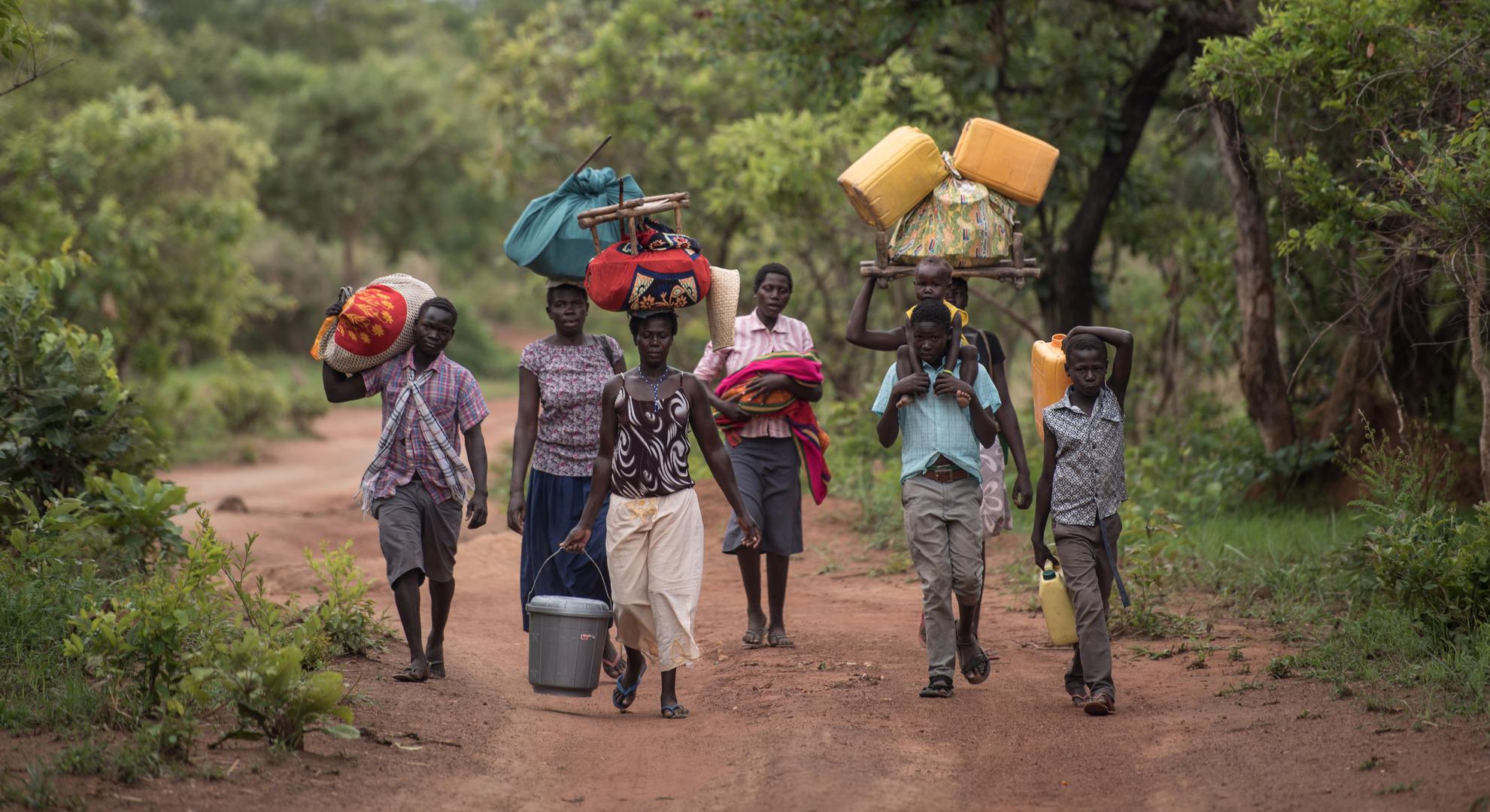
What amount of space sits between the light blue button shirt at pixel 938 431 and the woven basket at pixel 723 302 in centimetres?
83

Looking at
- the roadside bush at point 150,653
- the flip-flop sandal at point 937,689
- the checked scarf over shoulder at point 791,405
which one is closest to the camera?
the roadside bush at point 150,653

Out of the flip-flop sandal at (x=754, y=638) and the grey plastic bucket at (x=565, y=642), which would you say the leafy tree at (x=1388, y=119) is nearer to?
the flip-flop sandal at (x=754, y=638)

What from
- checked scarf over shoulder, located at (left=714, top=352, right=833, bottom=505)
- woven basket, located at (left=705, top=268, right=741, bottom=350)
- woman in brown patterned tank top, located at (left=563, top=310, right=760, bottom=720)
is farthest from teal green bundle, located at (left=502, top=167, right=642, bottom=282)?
checked scarf over shoulder, located at (left=714, top=352, right=833, bottom=505)

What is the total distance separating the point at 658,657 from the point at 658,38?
38.0 feet

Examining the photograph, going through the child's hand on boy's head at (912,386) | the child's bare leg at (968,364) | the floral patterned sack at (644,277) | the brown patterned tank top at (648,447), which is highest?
the floral patterned sack at (644,277)

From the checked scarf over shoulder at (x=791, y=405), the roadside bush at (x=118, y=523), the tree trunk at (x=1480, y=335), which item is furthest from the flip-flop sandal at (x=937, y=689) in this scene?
the roadside bush at (x=118, y=523)

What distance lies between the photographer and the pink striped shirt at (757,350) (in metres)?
6.79

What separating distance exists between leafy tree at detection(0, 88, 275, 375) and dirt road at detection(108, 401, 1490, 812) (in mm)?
10913

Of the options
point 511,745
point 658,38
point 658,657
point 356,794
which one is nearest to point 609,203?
point 658,657

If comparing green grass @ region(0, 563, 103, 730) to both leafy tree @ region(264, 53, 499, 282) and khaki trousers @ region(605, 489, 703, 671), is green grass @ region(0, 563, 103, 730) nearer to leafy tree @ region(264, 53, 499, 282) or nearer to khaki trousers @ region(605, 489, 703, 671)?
khaki trousers @ region(605, 489, 703, 671)

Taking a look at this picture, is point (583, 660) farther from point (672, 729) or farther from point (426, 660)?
point (426, 660)

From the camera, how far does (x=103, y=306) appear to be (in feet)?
54.8

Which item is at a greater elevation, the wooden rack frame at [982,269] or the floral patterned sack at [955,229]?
the floral patterned sack at [955,229]

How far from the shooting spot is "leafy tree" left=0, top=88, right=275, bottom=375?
51.2ft
